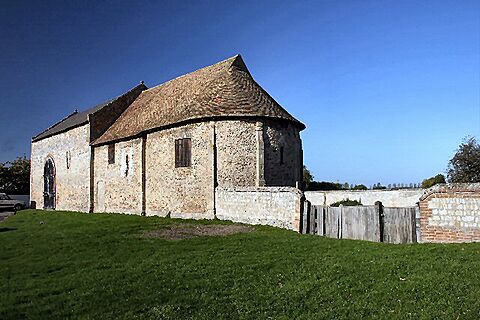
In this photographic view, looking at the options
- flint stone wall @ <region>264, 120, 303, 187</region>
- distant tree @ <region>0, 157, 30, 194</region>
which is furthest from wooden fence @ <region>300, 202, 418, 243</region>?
distant tree @ <region>0, 157, 30, 194</region>

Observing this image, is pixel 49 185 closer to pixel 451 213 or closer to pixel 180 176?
pixel 180 176

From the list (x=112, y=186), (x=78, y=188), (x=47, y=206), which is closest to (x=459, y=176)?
(x=112, y=186)

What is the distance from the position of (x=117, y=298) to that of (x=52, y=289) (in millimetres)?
1671

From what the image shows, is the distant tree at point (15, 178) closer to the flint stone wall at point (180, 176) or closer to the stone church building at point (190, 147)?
the stone church building at point (190, 147)

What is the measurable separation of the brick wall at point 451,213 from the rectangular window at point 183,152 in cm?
1454

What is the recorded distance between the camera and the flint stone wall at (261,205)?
17.7m

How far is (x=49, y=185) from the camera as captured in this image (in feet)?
139

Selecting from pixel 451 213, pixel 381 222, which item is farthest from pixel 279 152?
pixel 451 213

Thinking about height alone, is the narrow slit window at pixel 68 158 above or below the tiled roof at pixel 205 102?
below

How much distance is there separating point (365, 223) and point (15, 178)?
55.8m

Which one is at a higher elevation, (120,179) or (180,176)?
(180,176)

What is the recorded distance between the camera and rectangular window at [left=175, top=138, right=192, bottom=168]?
976 inches

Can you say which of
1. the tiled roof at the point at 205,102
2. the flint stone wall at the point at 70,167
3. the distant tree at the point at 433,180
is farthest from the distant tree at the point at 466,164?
the flint stone wall at the point at 70,167

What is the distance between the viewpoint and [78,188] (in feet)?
118
